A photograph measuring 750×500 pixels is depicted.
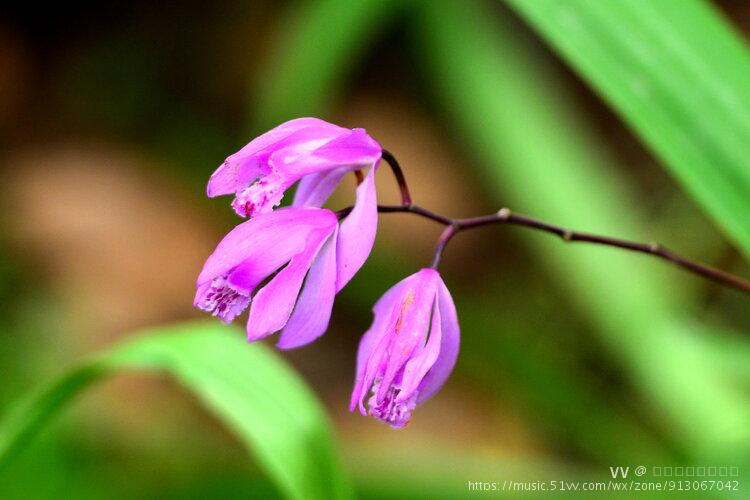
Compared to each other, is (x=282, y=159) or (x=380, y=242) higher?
(x=380, y=242)

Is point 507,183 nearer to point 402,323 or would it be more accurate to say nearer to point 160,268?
point 160,268

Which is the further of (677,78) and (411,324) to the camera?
(677,78)

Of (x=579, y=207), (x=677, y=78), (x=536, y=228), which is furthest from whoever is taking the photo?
(x=579, y=207)

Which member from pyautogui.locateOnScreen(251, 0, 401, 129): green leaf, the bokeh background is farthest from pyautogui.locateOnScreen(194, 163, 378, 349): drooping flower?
pyautogui.locateOnScreen(251, 0, 401, 129): green leaf

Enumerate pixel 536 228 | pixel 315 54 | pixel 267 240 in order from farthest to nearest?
pixel 315 54
pixel 536 228
pixel 267 240

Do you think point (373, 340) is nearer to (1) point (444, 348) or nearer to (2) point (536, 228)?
(1) point (444, 348)

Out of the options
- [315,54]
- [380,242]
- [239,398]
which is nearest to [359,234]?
[239,398]

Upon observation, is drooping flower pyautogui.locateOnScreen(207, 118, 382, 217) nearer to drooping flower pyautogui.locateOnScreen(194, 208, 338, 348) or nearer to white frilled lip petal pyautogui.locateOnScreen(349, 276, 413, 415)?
drooping flower pyautogui.locateOnScreen(194, 208, 338, 348)

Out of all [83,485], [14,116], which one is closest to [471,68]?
[83,485]
